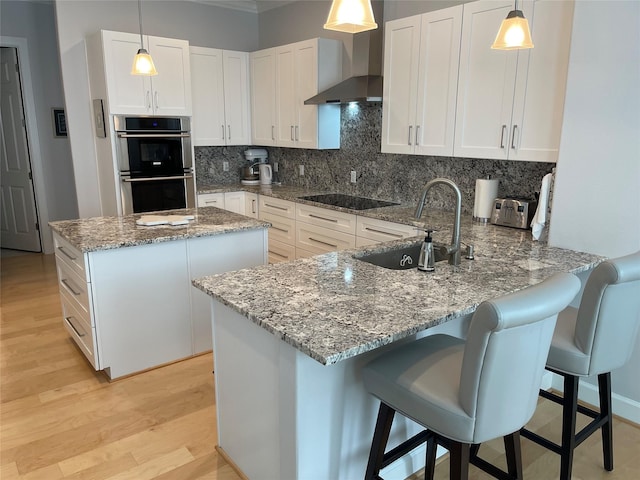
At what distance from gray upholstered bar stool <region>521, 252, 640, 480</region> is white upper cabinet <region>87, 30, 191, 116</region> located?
12.6ft

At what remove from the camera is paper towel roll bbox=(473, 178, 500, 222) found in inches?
127

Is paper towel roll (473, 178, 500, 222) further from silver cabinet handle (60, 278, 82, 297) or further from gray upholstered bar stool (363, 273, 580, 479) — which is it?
silver cabinet handle (60, 278, 82, 297)

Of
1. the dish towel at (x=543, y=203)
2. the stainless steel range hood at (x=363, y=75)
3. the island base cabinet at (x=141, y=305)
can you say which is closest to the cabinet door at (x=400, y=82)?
the stainless steel range hood at (x=363, y=75)

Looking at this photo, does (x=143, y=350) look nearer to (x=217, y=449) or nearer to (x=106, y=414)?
(x=106, y=414)

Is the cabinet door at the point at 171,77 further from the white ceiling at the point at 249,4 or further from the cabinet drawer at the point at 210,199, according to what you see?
the white ceiling at the point at 249,4

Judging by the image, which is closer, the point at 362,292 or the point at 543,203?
the point at 362,292

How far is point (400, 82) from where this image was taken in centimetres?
353

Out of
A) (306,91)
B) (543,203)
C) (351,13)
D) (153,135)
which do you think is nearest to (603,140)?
(543,203)

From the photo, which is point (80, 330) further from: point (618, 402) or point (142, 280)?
point (618, 402)

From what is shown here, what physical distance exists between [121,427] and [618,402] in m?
2.66

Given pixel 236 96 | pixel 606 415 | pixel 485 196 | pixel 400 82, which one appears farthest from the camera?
pixel 236 96

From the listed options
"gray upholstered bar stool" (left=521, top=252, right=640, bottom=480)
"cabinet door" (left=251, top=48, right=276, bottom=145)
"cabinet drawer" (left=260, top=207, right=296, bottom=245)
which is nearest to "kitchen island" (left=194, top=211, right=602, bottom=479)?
"gray upholstered bar stool" (left=521, top=252, right=640, bottom=480)

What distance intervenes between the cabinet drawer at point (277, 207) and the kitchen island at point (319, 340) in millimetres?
2233

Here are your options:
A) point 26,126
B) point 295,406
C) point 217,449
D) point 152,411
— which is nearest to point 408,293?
point 295,406
